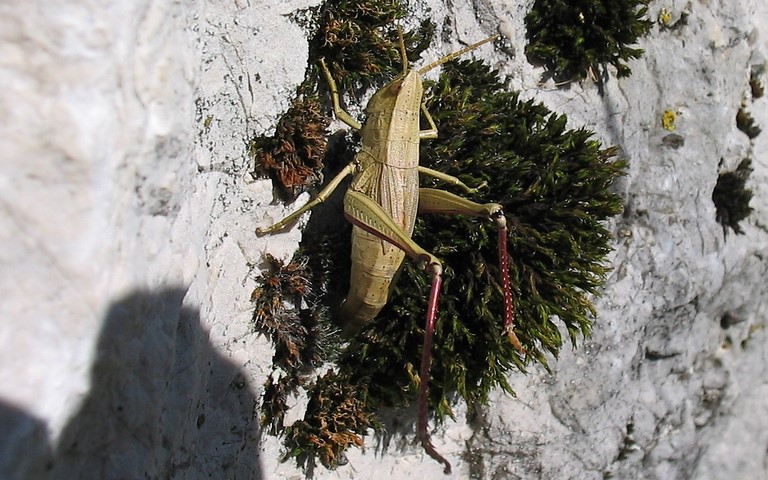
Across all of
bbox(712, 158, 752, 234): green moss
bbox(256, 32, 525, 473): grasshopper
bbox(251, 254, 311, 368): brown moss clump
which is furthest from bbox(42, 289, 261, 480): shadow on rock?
bbox(712, 158, 752, 234): green moss

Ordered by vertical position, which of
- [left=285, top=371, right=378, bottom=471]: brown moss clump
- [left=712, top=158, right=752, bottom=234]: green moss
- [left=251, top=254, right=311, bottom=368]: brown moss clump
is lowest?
[left=285, top=371, right=378, bottom=471]: brown moss clump

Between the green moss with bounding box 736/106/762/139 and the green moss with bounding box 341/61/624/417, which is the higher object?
the green moss with bounding box 736/106/762/139

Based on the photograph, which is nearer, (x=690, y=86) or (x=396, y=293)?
(x=396, y=293)

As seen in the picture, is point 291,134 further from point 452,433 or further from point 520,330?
point 452,433

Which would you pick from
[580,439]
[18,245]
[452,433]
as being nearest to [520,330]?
[452,433]

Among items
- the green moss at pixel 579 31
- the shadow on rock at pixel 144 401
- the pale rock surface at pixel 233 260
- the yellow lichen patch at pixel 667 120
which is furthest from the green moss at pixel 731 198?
the shadow on rock at pixel 144 401

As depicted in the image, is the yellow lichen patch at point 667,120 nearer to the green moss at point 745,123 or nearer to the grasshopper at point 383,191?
the green moss at point 745,123

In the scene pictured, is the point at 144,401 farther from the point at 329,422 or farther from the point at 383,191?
the point at 329,422

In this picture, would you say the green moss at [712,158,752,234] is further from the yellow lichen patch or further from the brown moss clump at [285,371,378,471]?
the brown moss clump at [285,371,378,471]
